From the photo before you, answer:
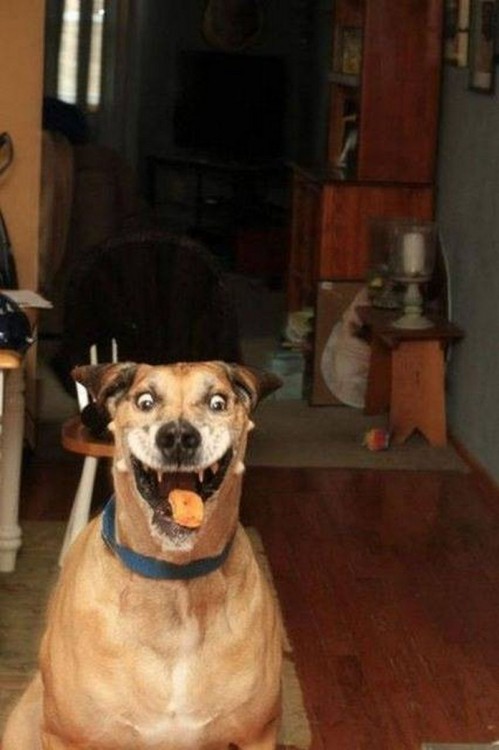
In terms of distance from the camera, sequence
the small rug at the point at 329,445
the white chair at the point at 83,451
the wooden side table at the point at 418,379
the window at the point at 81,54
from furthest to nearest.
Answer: the window at the point at 81,54, the wooden side table at the point at 418,379, the small rug at the point at 329,445, the white chair at the point at 83,451

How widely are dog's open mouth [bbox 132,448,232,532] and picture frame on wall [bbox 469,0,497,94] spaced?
145 inches

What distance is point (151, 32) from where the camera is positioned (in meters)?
11.2

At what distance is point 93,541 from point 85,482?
189cm

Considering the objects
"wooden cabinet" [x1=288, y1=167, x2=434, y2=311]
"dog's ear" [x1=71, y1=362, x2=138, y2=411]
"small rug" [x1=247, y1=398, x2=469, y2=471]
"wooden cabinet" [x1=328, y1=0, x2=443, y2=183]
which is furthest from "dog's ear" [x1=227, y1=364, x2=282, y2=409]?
"wooden cabinet" [x1=328, y1=0, x2=443, y2=183]

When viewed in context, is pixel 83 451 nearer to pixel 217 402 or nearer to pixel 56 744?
pixel 56 744

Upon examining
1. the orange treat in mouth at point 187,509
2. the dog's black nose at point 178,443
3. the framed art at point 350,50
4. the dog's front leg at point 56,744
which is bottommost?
the dog's front leg at point 56,744

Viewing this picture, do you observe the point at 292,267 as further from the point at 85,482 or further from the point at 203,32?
the point at 203,32

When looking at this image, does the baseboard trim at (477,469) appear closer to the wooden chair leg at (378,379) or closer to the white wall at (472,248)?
the white wall at (472,248)

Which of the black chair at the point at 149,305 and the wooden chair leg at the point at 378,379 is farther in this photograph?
the wooden chair leg at the point at 378,379

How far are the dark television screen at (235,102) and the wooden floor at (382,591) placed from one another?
552 centimetres

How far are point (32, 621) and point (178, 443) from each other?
198cm

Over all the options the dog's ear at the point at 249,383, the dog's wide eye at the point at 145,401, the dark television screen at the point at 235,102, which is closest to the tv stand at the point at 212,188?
the dark television screen at the point at 235,102

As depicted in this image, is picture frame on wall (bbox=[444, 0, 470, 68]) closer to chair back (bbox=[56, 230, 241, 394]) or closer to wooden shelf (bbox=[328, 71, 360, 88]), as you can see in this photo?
wooden shelf (bbox=[328, 71, 360, 88])

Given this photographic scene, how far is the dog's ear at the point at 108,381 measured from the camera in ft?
8.59
